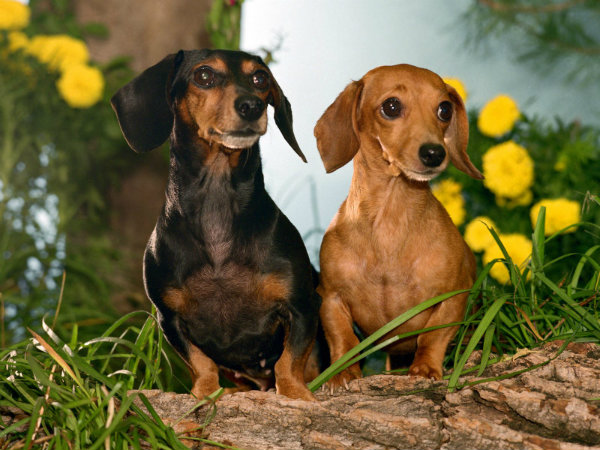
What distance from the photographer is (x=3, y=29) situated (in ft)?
9.90

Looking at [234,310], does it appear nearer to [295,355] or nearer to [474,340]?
[295,355]

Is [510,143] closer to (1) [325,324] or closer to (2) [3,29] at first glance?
(1) [325,324]

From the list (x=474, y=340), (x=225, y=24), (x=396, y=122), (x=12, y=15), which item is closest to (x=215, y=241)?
(x=396, y=122)

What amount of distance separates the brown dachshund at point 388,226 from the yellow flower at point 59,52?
1.45 m

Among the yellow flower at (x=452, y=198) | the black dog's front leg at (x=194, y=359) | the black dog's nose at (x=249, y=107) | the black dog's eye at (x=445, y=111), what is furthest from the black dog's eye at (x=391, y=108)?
the yellow flower at (x=452, y=198)

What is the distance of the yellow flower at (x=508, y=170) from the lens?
2.95 m

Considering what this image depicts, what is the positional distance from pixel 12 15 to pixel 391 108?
1930 mm

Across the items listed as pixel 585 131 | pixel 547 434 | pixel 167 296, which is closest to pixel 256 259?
pixel 167 296

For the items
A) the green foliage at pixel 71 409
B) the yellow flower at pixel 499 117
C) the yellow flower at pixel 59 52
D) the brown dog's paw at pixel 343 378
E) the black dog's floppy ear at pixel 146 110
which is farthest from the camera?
the yellow flower at pixel 499 117

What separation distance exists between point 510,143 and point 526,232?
1.25 ft

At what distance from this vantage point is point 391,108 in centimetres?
178

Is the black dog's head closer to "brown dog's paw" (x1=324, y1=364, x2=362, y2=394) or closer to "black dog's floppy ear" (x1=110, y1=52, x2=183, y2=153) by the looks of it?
"black dog's floppy ear" (x1=110, y1=52, x2=183, y2=153)

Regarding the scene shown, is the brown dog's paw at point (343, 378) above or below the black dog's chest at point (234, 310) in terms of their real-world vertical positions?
below

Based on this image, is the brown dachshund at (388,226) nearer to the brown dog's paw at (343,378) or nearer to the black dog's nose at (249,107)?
the brown dog's paw at (343,378)
